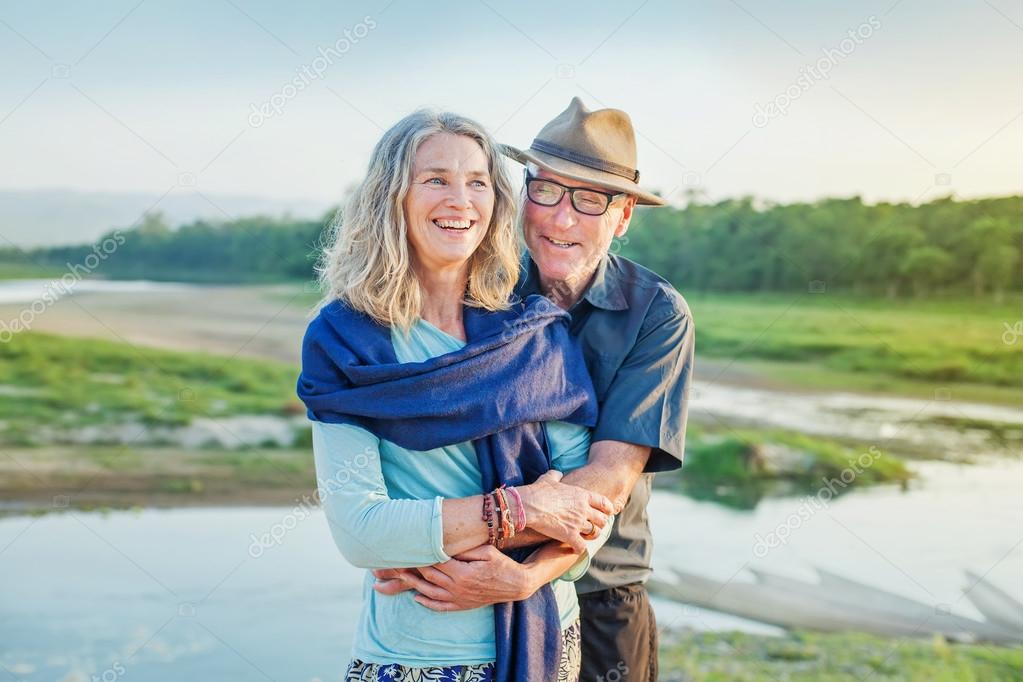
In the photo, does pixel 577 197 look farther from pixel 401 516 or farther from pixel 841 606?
pixel 841 606

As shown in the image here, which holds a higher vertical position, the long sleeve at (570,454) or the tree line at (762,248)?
the tree line at (762,248)

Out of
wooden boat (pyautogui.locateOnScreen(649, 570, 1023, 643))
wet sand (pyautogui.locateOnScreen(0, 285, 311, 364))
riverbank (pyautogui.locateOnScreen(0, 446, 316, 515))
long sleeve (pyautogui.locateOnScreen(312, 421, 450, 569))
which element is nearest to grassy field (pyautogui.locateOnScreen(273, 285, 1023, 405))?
wet sand (pyautogui.locateOnScreen(0, 285, 311, 364))

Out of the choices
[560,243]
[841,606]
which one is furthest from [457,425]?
[841,606]

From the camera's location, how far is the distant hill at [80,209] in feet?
28.5

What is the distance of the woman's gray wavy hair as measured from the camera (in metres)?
1.80

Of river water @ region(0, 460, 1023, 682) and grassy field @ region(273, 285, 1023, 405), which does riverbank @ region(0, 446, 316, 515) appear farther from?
grassy field @ region(273, 285, 1023, 405)

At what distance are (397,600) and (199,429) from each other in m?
7.45

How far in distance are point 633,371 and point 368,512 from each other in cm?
61

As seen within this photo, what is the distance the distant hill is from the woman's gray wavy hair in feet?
24.8

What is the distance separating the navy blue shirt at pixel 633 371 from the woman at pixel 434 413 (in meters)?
0.11

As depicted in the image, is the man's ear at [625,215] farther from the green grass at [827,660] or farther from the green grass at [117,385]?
the green grass at [117,385]

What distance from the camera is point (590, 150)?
2.15 metres

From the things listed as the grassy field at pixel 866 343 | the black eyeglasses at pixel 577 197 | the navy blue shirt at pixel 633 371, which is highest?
the grassy field at pixel 866 343

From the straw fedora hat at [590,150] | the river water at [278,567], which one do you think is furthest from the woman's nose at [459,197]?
the river water at [278,567]
